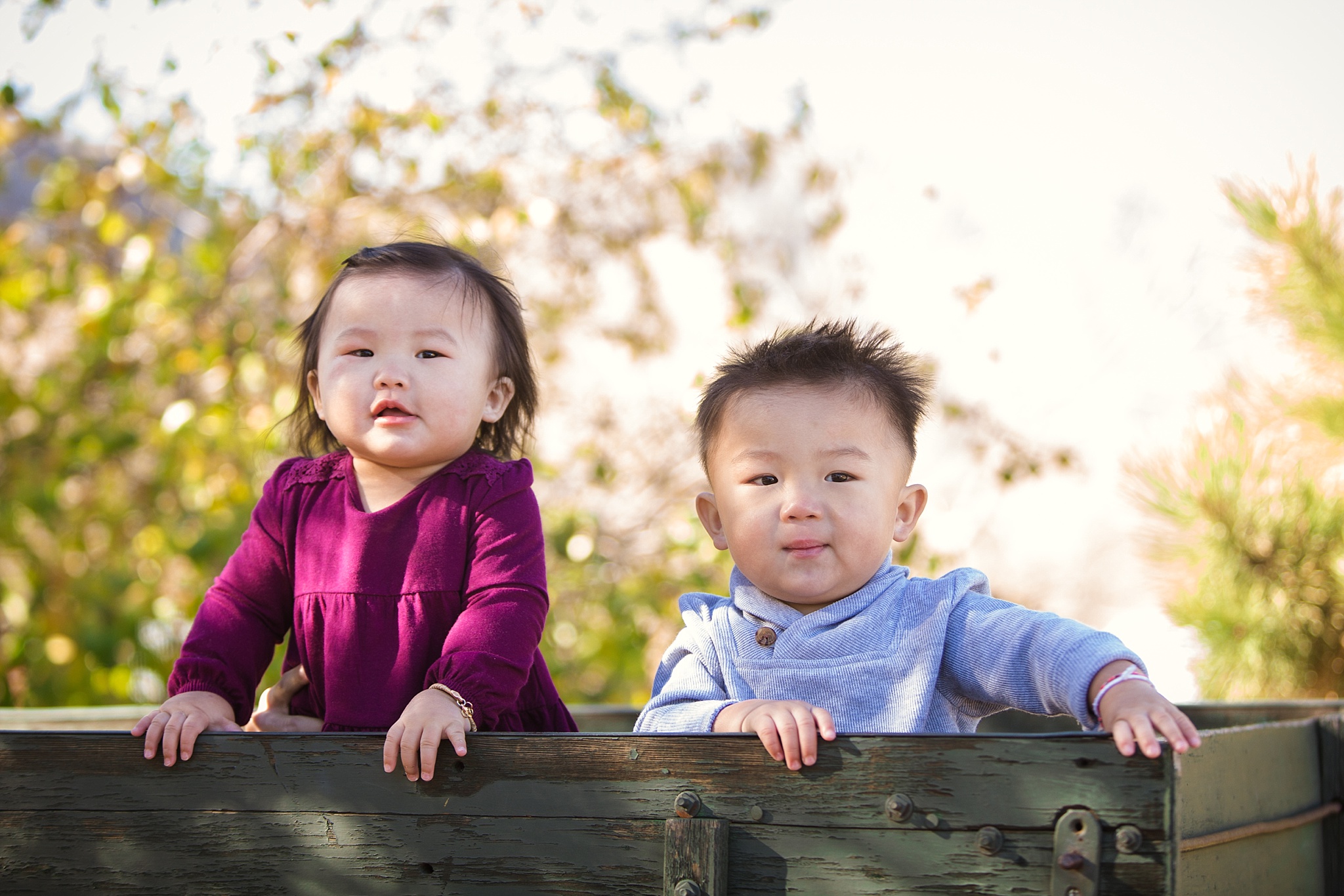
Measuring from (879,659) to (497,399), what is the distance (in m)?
0.72

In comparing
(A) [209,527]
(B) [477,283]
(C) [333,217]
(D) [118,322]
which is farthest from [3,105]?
(B) [477,283]

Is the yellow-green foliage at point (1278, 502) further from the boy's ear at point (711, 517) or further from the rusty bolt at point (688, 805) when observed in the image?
the rusty bolt at point (688, 805)

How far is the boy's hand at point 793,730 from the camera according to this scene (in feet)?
3.49

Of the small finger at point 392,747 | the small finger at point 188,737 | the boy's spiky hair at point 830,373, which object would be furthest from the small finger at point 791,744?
the small finger at point 188,737

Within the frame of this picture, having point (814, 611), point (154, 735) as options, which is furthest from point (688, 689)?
point (154, 735)

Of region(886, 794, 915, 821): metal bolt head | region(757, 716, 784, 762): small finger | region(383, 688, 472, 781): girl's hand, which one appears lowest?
region(886, 794, 915, 821): metal bolt head

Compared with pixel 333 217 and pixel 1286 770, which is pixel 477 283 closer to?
pixel 1286 770

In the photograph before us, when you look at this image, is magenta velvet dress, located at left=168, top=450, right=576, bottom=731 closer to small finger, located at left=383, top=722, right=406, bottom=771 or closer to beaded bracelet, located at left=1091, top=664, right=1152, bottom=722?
small finger, located at left=383, top=722, right=406, bottom=771

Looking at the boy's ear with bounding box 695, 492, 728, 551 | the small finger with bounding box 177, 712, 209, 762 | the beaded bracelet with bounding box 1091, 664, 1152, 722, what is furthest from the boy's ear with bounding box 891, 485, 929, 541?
the small finger with bounding box 177, 712, 209, 762

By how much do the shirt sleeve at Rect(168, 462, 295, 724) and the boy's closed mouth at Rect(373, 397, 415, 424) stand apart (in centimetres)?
26

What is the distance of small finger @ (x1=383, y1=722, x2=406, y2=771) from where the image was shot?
1.17 metres

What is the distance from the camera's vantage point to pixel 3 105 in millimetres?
2912

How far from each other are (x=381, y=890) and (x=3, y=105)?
2704mm

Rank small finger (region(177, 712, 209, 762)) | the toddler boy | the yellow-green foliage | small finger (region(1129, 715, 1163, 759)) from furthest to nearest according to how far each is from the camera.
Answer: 1. the yellow-green foliage
2. the toddler boy
3. small finger (region(177, 712, 209, 762))
4. small finger (region(1129, 715, 1163, 759))
